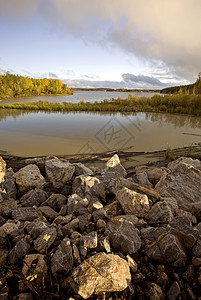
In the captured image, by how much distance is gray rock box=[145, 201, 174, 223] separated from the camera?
2.03 m

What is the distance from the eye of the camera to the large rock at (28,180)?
3316mm

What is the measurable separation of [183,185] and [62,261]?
2278mm

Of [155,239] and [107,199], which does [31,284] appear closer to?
[155,239]

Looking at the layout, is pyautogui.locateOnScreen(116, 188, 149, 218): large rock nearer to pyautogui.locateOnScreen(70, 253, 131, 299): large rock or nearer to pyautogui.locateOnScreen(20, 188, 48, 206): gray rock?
pyautogui.locateOnScreen(70, 253, 131, 299): large rock

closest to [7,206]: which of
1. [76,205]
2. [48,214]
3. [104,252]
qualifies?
[48,214]

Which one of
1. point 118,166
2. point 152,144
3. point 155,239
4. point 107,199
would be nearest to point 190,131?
point 152,144

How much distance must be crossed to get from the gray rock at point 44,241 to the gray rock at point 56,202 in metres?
0.90

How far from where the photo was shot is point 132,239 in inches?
66.9

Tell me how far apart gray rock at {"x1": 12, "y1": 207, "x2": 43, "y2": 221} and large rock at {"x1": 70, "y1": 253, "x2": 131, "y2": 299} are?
3.63 feet

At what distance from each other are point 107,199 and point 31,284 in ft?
5.98

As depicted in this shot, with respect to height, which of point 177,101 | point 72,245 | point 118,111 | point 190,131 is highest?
point 177,101

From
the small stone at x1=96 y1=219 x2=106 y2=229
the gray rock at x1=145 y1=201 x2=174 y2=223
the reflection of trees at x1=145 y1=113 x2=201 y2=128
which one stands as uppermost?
the reflection of trees at x1=145 y1=113 x2=201 y2=128

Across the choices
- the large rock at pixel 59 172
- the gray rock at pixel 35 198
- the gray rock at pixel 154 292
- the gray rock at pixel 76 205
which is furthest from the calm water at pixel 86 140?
the gray rock at pixel 154 292

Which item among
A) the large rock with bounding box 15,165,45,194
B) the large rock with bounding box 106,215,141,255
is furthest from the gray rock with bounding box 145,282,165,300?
the large rock with bounding box 15,165,45,194
